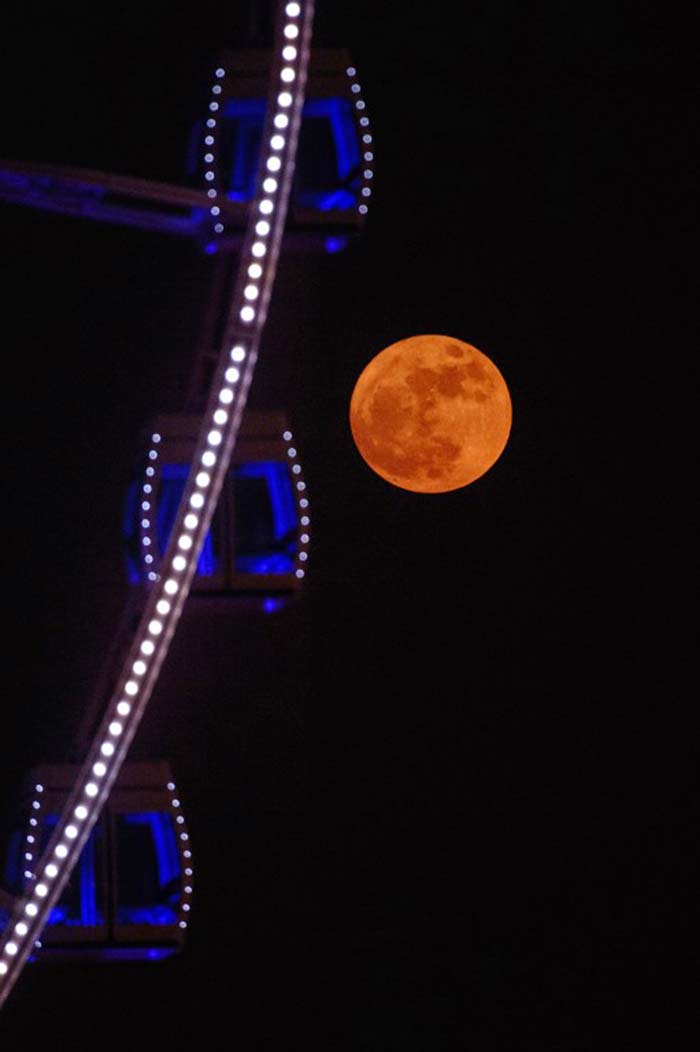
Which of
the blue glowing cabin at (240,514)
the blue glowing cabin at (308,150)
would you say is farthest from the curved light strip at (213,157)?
the blue glowing cabin at (240,514)

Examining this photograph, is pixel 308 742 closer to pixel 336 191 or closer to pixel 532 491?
pixel 532 491

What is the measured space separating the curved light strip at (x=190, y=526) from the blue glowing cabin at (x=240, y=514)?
116 mm

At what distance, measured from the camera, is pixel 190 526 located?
16.4 ft

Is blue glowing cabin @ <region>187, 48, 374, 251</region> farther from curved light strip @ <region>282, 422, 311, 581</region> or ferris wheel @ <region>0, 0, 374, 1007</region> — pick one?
curved light strip @ <region>282, 422, 311, 581</region>

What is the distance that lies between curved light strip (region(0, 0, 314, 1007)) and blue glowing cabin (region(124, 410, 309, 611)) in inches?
4.6

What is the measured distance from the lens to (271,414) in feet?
17.6

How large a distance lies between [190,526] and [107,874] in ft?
3.00

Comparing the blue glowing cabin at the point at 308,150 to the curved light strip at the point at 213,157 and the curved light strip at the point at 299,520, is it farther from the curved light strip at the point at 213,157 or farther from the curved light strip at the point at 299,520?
the curved light strip at the point at 299,520

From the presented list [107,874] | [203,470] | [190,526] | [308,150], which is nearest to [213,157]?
[308,150]

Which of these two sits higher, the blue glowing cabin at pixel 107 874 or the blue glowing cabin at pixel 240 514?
the blue glowing cabin at pixel 240 514

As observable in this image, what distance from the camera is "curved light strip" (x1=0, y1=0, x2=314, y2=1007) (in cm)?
487

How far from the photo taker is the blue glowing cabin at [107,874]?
511cm

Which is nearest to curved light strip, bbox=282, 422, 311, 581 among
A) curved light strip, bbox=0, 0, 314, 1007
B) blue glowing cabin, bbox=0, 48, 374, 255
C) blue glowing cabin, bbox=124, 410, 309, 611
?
blue glowing cabin, bbox=124, 410, 309, 611

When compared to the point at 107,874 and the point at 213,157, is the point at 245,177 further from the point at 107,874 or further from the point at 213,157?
the point at 107,874
